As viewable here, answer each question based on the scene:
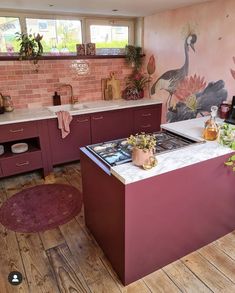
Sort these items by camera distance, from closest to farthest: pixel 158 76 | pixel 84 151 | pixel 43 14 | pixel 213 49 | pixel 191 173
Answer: pixel 191 173 → pixel 84 151 → pixel 213 49 → pixel 43 14 → pixel 158 76

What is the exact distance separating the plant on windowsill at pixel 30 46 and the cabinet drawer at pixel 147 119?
158 centimetres

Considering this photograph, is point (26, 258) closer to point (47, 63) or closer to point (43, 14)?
point (47, 63)

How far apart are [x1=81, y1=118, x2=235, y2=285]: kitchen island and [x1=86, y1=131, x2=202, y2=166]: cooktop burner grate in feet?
0.21

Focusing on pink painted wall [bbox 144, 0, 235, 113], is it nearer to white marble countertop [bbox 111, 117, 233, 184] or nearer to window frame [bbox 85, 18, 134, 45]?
window frame [bbox 85, 18, 134, 45]

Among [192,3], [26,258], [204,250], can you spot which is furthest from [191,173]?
[192,3]

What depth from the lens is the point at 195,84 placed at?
2957 mm

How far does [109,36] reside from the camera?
3.78 m

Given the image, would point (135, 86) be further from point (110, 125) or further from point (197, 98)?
point (197, 98)

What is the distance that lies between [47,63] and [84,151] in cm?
201

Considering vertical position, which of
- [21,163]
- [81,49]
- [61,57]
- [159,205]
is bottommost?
[21,163]

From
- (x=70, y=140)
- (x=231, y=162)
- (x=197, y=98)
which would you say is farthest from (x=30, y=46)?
(x=231, y=162)

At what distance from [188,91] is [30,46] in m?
2.14

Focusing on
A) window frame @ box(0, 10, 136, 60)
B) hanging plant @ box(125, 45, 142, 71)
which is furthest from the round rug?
hanging plant @ box(125, 45, 142, 71)

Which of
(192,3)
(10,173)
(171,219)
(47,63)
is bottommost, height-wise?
(10,173)
